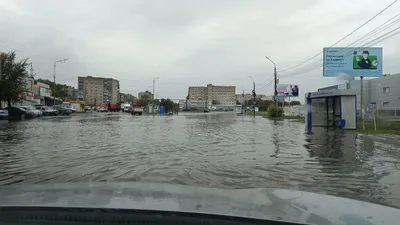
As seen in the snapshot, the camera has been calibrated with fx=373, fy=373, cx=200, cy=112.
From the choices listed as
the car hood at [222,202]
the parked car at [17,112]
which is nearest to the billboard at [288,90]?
the parked car at [17,112]

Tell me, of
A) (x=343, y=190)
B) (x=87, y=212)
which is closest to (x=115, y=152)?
(x=343, y=190)

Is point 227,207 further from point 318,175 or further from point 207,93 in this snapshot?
point 207,93

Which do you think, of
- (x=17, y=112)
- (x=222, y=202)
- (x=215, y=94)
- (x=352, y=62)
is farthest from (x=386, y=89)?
(x=215, y=94)

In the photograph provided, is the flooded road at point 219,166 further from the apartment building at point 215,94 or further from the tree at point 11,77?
the apartment building at point 215,94

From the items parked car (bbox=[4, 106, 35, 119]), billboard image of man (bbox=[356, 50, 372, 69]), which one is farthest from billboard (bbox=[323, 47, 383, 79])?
parked car (bbox=[4, 106, 35, 119])

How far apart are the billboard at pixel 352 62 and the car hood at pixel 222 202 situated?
3698cm

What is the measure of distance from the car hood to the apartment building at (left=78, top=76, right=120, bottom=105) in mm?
143343

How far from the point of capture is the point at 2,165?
377 inches

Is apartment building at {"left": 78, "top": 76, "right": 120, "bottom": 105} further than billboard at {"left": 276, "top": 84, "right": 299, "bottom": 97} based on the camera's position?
Yes

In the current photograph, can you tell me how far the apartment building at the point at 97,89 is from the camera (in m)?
144

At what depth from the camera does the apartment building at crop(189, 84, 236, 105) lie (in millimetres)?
157500

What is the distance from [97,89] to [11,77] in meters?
104

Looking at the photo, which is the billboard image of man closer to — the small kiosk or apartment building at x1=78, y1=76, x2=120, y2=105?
the small kiosk

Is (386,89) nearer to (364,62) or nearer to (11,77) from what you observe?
(364,62)
